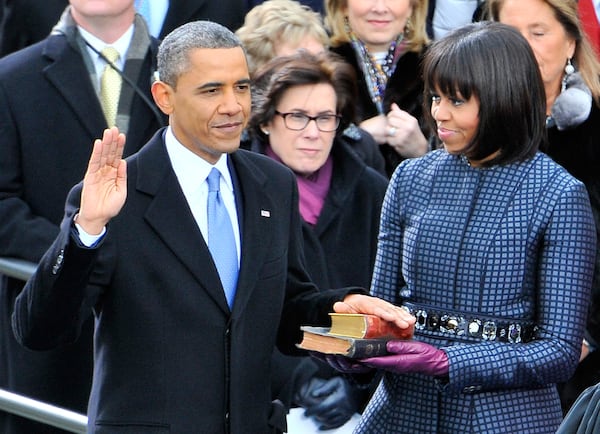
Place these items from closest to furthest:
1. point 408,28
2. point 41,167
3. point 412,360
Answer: point 412,360, point 41,167, point 408,28

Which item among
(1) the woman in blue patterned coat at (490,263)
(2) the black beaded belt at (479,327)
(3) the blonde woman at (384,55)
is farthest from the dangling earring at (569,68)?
(2) the black beaded belt at (479,327)

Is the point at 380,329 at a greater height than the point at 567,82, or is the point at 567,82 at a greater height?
the point at 567,82

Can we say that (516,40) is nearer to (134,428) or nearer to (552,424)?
(552,424)

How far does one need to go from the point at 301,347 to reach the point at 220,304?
0.85ft

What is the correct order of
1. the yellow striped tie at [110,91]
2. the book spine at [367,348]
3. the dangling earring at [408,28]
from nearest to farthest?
the book spine at [367,348]
the yellow striped tie at [110,91]
the dangling earring at [408,28]

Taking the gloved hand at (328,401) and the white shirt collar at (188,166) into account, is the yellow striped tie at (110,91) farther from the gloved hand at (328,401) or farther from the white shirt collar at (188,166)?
the white shirt collar at (188,166)

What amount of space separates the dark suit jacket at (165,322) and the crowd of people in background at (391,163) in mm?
75

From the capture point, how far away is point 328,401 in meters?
5.09

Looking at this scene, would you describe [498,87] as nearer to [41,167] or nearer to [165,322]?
[165,322]

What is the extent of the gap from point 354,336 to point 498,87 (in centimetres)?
82

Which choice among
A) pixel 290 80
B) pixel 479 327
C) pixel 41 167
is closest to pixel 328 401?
pixel 479 327

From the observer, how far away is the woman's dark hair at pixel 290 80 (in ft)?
18.5

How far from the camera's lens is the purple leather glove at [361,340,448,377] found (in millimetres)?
4016

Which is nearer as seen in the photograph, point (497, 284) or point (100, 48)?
point (497, 284)
